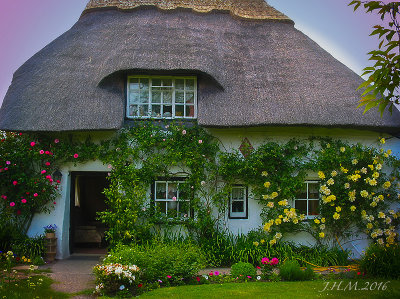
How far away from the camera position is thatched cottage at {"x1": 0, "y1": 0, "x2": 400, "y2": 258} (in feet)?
32.5

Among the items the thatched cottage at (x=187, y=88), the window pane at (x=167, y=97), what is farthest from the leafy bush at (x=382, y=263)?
the window pane at (x=167, y=97)

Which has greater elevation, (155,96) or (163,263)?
(155,96)

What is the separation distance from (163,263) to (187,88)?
15.8 feet

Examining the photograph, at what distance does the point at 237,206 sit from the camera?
34.3ft

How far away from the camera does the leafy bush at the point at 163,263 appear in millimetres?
7531

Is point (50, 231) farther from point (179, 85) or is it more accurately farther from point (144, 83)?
point (179, 85)

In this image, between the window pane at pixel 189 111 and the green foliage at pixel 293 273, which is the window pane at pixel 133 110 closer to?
the window pane at pixel 189 111

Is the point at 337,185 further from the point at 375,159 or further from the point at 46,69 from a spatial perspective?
the point at 46,69

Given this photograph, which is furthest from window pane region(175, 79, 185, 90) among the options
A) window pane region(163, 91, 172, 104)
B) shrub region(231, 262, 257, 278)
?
shrub region(231, 262, 257, 278)

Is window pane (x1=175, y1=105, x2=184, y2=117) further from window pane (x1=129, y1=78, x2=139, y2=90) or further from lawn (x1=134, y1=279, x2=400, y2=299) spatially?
lawn (x1=134, y1=279, x2=400, y2=299)

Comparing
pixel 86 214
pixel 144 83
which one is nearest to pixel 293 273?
pixel 144 83

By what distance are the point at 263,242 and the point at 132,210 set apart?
3123 millimetres

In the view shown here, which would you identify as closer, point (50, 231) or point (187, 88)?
point (50, 231)

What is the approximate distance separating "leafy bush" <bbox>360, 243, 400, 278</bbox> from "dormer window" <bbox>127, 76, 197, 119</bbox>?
16.9 ft
